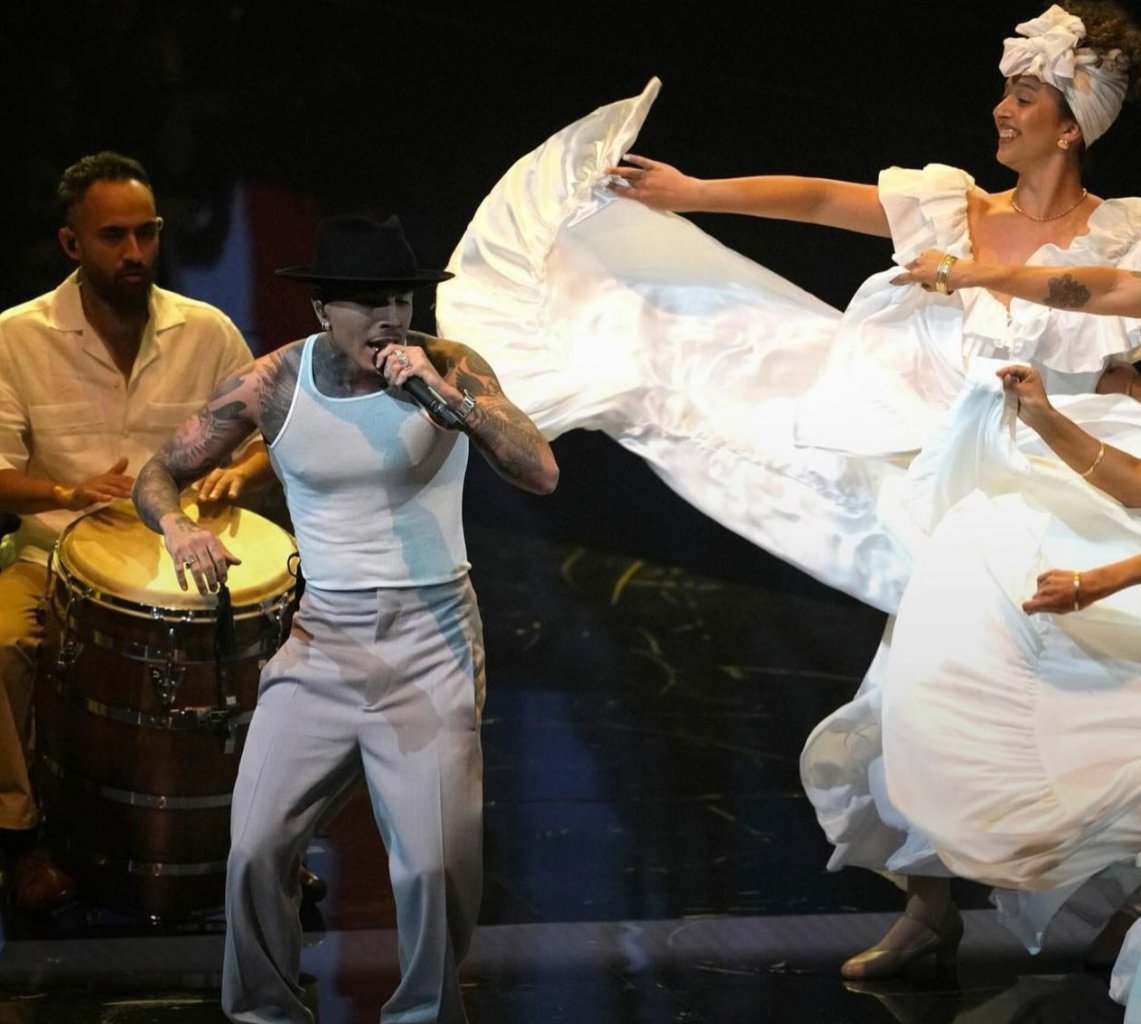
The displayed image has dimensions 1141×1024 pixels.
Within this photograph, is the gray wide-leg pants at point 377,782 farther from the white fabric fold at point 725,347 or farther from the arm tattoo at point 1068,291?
the arm tattoo at point 1068,291

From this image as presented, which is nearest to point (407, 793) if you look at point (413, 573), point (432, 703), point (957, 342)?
point (432, 703)

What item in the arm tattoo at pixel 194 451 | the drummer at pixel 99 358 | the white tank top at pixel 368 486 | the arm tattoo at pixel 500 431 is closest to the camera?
the arm tattoo at pixel 500 431

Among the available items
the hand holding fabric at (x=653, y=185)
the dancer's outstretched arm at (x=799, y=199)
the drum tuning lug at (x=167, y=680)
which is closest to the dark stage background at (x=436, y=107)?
the hand holding fabric at (x=653, y=185)

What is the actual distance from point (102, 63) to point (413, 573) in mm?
5792

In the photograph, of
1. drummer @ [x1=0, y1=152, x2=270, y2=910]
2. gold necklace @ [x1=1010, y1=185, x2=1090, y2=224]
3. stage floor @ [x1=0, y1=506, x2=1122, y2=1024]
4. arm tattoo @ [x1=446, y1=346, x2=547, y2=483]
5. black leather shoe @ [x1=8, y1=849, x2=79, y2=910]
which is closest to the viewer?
arm tattoo @ [x1=446, y1=346, x2=547, y2=483]

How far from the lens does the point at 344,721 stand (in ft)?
11.8

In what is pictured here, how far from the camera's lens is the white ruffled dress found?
4.27m

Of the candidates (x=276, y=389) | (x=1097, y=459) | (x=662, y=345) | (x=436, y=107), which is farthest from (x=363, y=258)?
(x=436, y=107)

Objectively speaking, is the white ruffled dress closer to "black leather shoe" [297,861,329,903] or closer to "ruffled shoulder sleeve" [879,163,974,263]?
"ruffled shoulder sleeve" [879,163,974,263]

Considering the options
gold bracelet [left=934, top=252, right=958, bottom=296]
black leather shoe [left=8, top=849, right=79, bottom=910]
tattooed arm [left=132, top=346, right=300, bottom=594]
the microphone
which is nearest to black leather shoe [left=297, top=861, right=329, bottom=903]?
black leather shoe [left=8, top=849, right=79, bottom=910]

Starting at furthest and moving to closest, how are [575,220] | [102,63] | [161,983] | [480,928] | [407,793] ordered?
[102,63] < [575,220] < [480,928] < [161,983] < [407,793]

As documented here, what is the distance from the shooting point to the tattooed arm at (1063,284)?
416 centimetres

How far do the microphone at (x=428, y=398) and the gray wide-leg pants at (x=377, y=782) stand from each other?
40 centimetres

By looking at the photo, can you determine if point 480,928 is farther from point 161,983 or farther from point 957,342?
point 957,342
